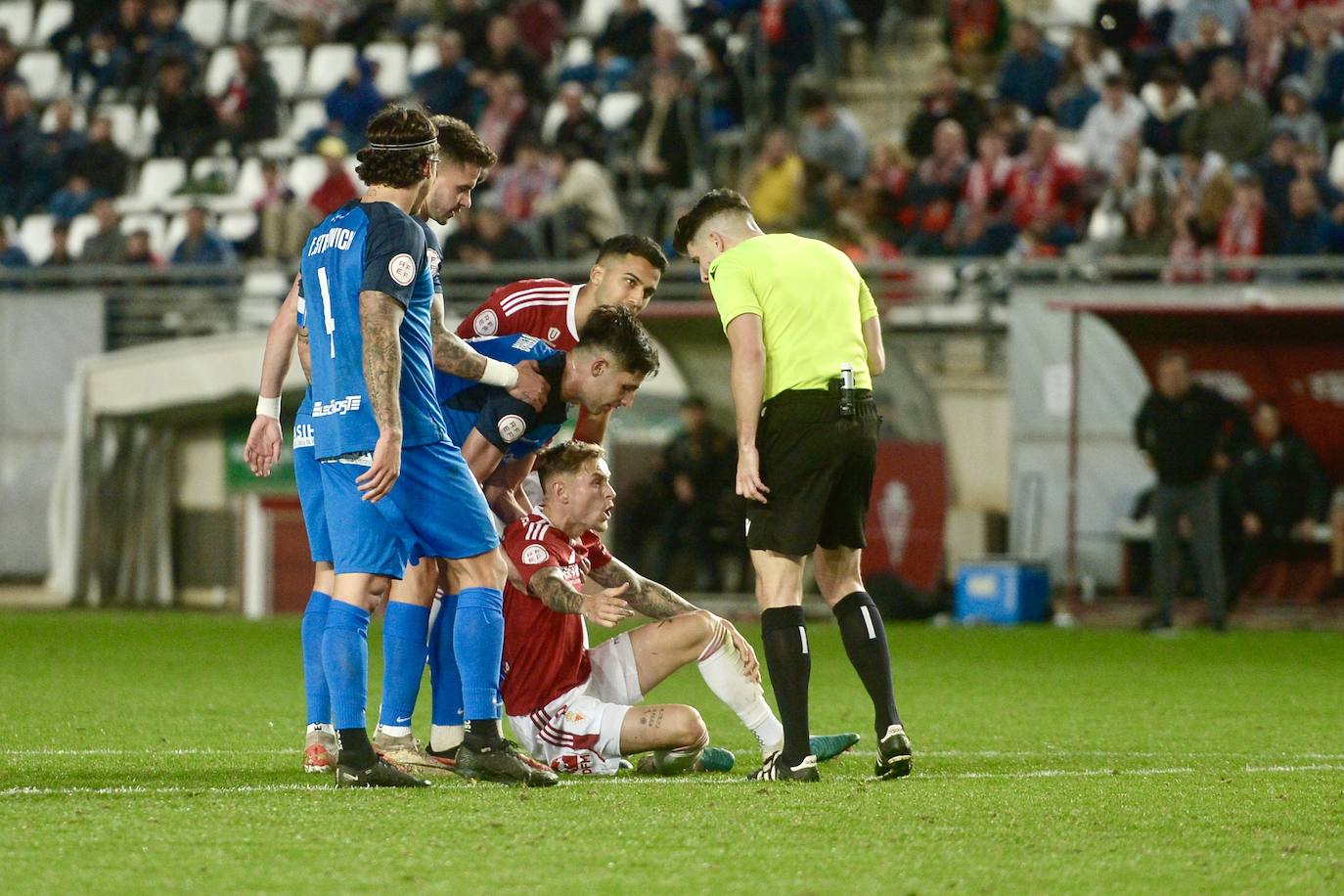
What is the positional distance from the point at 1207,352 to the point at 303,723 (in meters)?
10.7

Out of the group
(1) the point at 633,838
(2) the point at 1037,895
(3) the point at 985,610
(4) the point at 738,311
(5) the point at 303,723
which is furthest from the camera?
(3) the point at 985,610

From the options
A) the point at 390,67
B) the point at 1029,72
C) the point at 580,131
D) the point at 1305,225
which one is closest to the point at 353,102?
the point at 390,67

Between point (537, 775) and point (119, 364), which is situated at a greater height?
point (119, 364)

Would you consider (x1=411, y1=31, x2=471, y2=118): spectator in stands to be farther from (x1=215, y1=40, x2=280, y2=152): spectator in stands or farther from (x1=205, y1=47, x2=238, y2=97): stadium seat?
(x1=205, y1=47, x2=238, y2=97): stadium seat

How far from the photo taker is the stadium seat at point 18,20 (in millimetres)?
25930

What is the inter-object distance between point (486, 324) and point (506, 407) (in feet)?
1.98

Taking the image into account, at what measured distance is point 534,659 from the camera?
6.72 m

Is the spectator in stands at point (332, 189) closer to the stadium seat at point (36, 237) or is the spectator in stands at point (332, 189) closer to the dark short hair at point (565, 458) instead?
the stadium seat at point (36, 237)

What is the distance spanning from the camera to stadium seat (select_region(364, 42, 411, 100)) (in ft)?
75.9

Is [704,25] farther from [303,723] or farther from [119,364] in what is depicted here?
[303,723]

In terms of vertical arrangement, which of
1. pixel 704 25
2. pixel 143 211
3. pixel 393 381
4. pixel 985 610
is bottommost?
pixel 985 610

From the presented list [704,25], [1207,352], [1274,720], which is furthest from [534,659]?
[704,25]

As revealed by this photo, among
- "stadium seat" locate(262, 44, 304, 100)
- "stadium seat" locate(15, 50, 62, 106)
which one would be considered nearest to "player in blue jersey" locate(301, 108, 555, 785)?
"stadium seat" locate(262, 44, 304, 100)

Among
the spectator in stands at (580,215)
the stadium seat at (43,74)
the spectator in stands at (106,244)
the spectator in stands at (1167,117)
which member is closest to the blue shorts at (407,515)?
the spectator in stands at (580,215)
